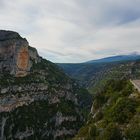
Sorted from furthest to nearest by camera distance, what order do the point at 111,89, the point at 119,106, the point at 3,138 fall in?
the point at 3,138 → the point at 111,89 → the point at 119,106

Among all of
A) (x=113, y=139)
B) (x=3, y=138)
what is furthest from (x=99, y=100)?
(x=3, y=138)

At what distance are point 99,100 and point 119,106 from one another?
20394 millimetres

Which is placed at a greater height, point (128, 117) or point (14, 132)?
point (128, 117)

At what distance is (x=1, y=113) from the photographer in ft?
656

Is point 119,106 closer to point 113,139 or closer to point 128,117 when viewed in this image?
point 128,117

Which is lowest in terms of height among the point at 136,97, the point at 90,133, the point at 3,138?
the point at 3,138

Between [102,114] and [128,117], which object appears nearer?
[128,117]

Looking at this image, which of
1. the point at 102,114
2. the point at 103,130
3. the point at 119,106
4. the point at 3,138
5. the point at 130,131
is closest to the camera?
the point at 130,131

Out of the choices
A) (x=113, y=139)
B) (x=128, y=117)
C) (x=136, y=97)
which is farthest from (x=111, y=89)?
(x=113, y=139)

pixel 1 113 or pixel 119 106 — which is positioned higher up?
pixel 119 106

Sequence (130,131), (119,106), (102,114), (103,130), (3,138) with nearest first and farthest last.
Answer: (130,131) → (103,130) → (119,106) → (102,114) → (3,138)

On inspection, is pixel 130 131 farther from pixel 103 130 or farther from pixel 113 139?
pixel 103 130

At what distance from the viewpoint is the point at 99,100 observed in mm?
75375

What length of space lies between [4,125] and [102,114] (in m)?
141
